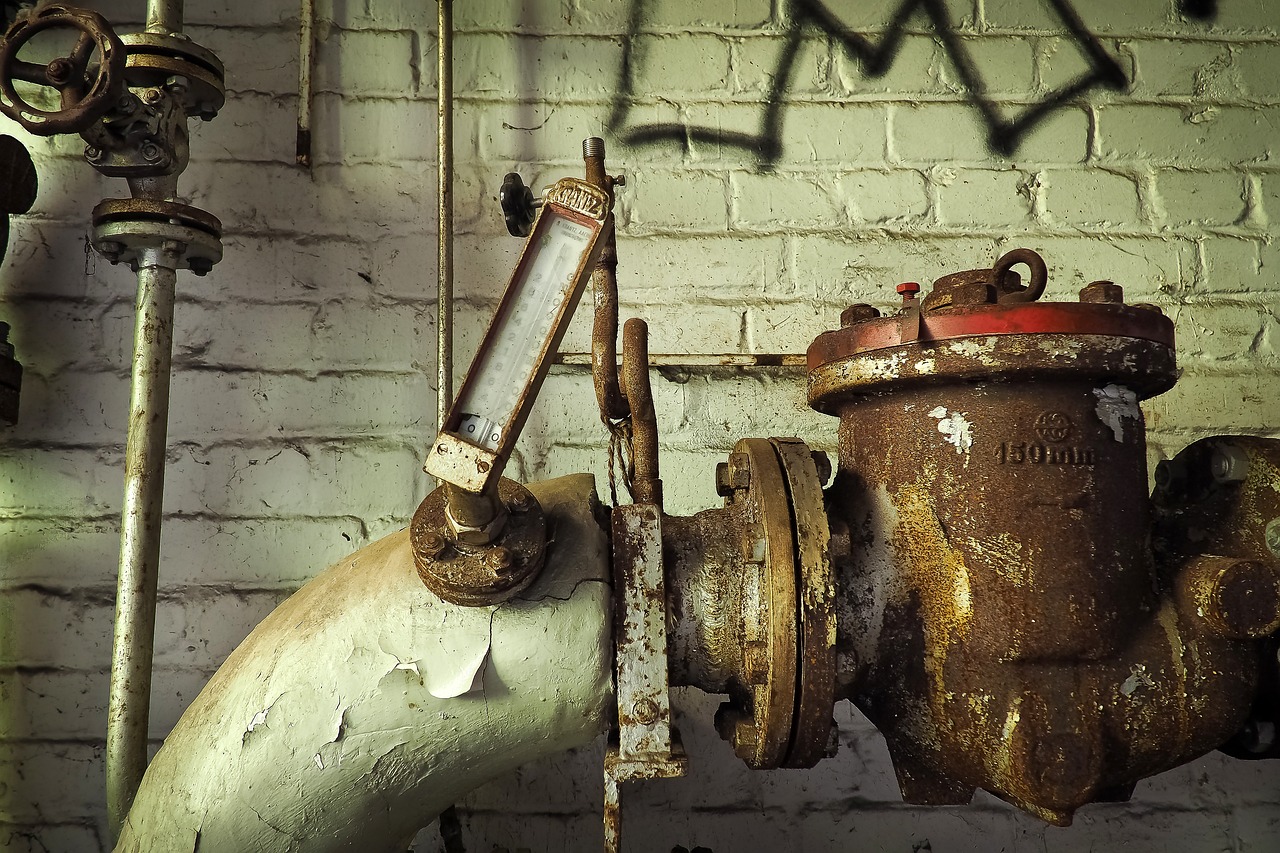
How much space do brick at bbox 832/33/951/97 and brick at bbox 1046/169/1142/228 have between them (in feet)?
0.79

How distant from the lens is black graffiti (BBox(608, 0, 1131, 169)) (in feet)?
4.15

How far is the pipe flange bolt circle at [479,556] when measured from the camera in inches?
24.4

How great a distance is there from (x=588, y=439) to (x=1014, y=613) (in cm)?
70

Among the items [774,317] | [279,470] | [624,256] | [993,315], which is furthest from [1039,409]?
[279,470]

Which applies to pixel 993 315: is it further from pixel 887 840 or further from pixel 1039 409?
pixel 887 840

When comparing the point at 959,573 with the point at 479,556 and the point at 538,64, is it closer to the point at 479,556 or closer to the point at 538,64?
the point at 479,556

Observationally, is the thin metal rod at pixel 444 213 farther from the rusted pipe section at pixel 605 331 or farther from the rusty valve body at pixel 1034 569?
the rusty valve body at pixel 1034 569

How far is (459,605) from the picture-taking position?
0.65 m

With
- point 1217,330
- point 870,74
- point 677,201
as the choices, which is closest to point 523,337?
point 677,201

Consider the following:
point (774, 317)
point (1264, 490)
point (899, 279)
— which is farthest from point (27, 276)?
point (1264, 490)

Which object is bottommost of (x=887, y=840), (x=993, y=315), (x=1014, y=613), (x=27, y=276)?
(x=887, y=840)

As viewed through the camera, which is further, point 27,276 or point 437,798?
point 27,276

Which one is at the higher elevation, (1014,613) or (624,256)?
(624,256)

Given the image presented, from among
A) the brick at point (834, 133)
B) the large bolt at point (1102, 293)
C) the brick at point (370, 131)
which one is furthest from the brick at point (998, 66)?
the brick at point (370, 131)
